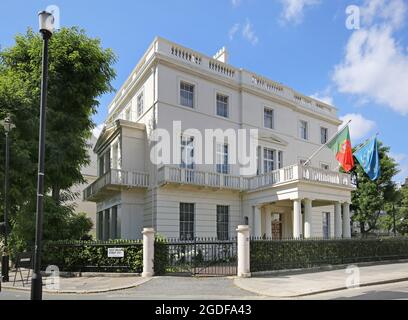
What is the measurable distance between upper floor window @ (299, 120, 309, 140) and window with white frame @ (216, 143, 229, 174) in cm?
781

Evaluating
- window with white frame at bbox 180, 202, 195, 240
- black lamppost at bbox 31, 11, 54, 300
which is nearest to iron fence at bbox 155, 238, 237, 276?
window with white frame at bbox 180, 202, 195, 240

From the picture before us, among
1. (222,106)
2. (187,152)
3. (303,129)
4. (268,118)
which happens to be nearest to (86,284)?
(187,152)

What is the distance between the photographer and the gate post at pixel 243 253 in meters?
16.4

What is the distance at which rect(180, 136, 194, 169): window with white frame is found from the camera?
81.3 feet

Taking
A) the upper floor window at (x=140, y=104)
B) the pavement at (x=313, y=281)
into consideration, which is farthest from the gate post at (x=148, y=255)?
the upper floor window at (x=140, y=104)

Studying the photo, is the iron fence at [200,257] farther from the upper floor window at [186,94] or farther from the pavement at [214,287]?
the upper floor window at [186,94]

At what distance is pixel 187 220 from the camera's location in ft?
80.9

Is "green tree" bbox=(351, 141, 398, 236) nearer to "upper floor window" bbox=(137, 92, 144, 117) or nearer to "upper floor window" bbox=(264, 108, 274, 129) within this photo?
"upper floor window" bbox=(264, 108, 274, 129)

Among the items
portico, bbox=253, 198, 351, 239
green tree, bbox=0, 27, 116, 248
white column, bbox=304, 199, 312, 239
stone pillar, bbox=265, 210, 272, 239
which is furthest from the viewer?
stone pillar, bbox=265, 210, 272, 239

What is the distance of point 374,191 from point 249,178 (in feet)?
45.0

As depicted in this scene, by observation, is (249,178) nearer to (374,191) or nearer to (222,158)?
(222,158)

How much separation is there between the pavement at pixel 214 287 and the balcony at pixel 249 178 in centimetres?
716
